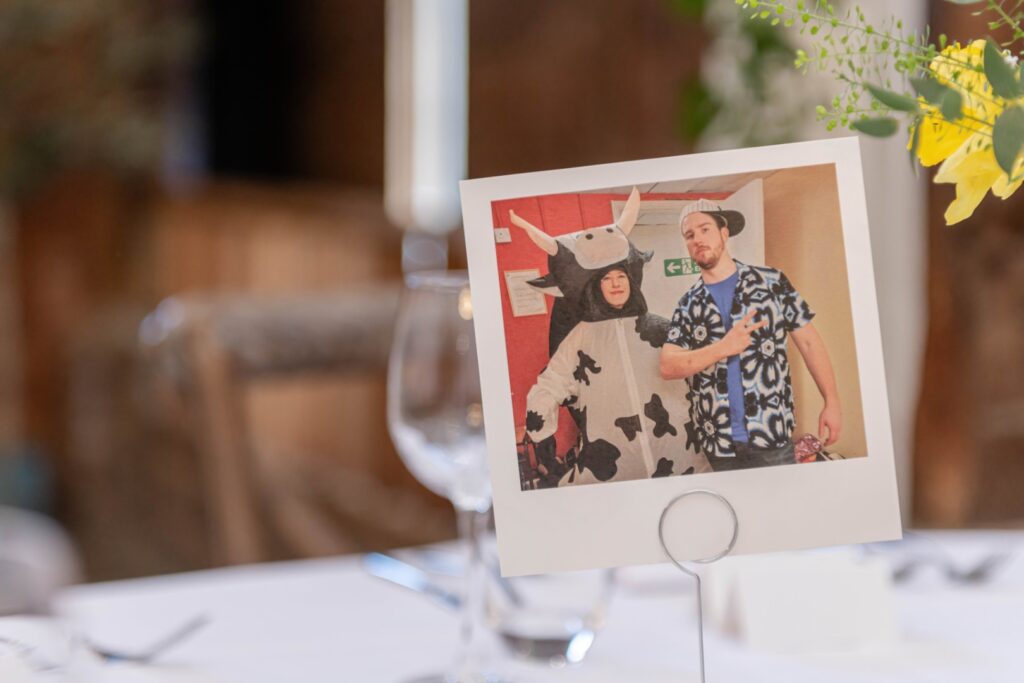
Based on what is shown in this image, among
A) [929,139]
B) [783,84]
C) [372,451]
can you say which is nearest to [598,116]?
[783,84]

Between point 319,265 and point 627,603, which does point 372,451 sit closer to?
point 319,265

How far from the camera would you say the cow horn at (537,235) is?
456mm

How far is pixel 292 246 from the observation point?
13.5ft

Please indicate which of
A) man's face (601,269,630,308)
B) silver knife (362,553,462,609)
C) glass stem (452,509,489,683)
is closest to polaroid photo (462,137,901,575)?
man's face (601,269,630,308)

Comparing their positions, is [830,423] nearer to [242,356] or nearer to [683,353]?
[683,353]

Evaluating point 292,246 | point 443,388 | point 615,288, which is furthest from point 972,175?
point 292,246

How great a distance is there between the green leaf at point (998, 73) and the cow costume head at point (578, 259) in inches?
5.6

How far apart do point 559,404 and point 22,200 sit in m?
5.04

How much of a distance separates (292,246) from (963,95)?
386 centimetres

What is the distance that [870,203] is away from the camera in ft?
8.33

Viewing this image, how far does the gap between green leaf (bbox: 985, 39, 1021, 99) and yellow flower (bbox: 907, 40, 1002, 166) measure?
0.02m

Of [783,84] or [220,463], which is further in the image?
[783,84]

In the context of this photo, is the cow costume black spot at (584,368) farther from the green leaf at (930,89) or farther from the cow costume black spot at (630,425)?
the green leaf at (930,89)

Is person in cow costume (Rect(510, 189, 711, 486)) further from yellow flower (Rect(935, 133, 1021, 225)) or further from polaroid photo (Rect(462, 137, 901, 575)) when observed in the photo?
yellow flower (Rect(935, 133, 1021, 225))
